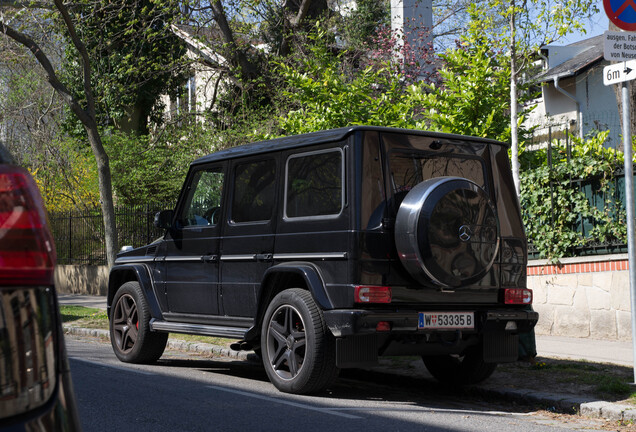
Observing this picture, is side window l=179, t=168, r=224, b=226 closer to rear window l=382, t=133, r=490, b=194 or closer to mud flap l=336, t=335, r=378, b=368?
rear window l=382, t=133, r=490, b=194

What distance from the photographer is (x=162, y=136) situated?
2519 centimetres

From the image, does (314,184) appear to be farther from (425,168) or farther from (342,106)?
(342,106)

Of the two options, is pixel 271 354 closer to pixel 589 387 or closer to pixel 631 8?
pixel 589 387

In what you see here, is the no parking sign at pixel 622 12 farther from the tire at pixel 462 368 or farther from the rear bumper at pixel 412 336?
the tire at pixel 462 368

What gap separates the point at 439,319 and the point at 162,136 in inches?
748

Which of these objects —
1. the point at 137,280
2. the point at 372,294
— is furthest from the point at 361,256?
the point at 137,280

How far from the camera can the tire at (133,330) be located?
9.62 metres

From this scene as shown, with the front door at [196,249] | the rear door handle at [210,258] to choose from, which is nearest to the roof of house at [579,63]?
the front door at [196,249]

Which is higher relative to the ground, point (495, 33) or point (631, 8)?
point (495, 33)

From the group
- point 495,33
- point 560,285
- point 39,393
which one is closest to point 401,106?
point 495,33

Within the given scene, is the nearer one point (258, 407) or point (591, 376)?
point (258, 407)

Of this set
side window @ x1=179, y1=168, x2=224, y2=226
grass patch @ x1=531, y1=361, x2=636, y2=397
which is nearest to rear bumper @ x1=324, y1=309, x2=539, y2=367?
grass patch @ x1=531, y1=361, x2=636, y2=397

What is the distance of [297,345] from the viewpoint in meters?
7.47

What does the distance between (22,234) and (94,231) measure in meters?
23.1
